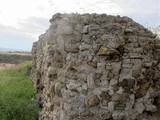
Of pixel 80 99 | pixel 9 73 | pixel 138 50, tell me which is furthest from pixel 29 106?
pixel 9 73

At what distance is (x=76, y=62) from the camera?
271 inches

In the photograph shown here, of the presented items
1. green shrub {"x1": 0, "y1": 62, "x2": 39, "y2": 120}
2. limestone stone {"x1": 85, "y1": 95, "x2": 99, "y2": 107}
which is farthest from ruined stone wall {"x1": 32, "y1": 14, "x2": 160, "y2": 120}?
green shrub {"x1": 0, "y1": 62, "x2": 39, "y2": 120}

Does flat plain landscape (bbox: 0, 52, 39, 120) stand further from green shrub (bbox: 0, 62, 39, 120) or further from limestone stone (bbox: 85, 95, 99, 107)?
limestone stone (bbox: 85, 95, 99, 107)

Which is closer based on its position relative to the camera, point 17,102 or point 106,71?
point 106,71

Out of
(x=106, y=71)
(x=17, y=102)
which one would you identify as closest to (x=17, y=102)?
(x=17, y=102)

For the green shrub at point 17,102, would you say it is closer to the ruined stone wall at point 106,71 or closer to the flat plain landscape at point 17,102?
the flat plain landscape at point 17,102

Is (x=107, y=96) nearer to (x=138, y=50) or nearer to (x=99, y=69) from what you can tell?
(x=99, y=69)

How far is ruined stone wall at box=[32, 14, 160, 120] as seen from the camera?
662cm

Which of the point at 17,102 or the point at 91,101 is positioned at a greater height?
the point at 91,101

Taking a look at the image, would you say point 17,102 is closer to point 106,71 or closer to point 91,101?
point 91,101

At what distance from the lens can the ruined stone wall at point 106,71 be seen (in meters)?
6.62

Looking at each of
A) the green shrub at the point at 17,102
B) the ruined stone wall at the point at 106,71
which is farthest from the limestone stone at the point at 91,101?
the green shrub at the point at 17,102

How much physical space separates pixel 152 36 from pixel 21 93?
5.45 meters

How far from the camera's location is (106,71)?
6641 millimetres
